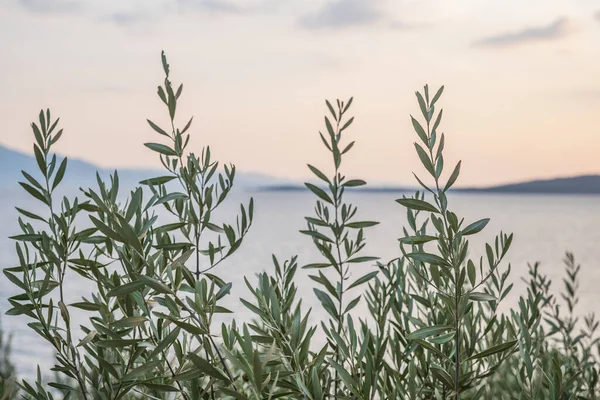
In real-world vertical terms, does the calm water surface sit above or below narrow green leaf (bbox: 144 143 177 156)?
below

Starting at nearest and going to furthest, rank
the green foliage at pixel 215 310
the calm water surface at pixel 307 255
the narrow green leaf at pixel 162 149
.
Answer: the green foliage at pixel 215 310 → the narrow green leaf at pixel 162 149 → the calm water surface at pixel 307 255

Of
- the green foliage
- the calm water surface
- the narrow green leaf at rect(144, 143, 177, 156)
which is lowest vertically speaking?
the calm water surface

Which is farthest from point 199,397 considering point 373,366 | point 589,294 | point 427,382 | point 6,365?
point 589,294

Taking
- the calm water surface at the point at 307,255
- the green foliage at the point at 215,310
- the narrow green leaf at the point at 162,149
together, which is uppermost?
the narrow green leaf at the point at 162,149

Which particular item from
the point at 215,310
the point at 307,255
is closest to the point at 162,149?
the point at 215,310

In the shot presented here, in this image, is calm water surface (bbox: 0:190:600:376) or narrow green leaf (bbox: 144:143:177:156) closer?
narrow green leaf (bbox: 144:143:177:156)

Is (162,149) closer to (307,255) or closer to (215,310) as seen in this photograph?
(215,310)

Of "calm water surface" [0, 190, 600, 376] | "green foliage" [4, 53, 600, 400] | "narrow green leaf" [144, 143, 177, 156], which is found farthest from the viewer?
"calm water surface" [0, 190, 600, 376]

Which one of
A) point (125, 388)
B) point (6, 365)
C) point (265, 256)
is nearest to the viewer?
point (125, 388)

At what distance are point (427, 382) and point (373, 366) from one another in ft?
0.60

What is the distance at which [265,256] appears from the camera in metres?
22.5

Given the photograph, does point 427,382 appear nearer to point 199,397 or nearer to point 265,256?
point 199,397

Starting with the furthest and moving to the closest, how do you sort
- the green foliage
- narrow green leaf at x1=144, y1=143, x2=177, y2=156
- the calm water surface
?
the calm water surface < narrow green leaf at x1=144, y1=143, x2=177, y2=156 < the green foliage

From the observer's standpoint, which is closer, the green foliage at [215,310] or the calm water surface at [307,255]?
the green foliage at [215,310]
